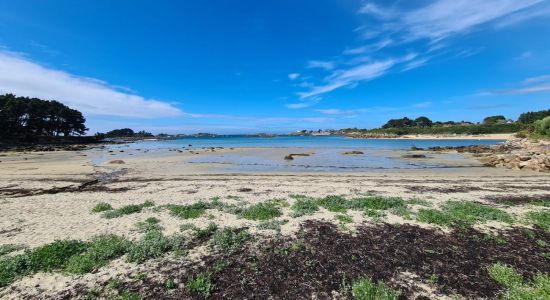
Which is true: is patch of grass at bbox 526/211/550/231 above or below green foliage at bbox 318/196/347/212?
above

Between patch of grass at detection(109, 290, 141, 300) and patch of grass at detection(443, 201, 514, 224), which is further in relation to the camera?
patch of grass at detection(443, 201, 514, 224)

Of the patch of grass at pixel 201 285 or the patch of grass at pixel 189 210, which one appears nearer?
the patch of grass at pixel 201 285

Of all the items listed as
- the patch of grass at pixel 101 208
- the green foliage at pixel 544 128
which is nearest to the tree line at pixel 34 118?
the patch of grass at pixel 101 208

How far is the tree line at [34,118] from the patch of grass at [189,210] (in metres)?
84.0

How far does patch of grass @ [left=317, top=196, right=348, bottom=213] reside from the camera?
1277 cm

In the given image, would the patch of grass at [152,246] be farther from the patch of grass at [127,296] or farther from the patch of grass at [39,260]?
the patch of grass at [39,260]

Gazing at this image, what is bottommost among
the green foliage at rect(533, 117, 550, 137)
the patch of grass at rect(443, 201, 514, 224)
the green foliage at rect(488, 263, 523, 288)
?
the green foliage at rect(488, 263, 523, 288)

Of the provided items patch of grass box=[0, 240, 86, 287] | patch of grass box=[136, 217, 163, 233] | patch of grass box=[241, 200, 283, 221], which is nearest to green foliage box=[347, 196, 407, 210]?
patch of grass box=[241, 200, 283, 221]

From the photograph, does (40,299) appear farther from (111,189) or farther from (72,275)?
(111,189)

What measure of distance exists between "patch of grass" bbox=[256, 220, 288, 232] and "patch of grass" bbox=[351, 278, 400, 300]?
13.2 ft

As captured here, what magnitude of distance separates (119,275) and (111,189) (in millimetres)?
13128

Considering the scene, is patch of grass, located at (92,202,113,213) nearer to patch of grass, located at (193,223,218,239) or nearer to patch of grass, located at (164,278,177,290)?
patch of grass, located at (193,223,218,239)

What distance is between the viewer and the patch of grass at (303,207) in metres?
12.2

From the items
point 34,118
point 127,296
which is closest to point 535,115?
point 127,296
